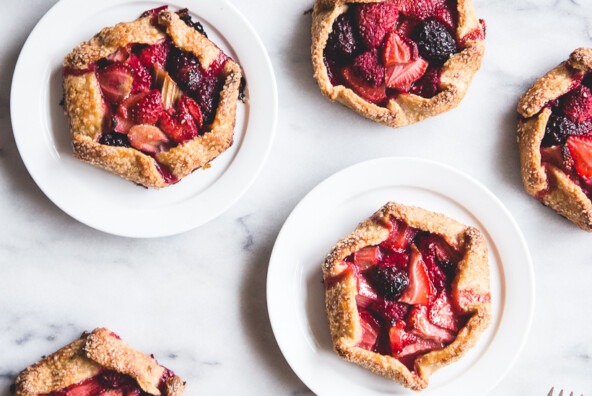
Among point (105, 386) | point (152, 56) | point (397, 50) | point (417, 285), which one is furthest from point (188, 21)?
point (105, 386)

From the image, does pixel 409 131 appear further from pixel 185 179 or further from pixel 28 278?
pixel 28 278

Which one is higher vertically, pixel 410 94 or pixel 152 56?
pixel 152 56

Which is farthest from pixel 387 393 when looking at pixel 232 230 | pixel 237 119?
pixel 237 119

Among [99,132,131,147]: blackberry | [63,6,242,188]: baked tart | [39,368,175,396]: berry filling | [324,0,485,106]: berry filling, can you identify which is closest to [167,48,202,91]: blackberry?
[63,6,242,188]: baked tart

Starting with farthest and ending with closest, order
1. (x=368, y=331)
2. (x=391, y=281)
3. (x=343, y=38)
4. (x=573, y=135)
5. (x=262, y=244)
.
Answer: (x=262, y=244)
(x=573, y=135)
(x=343, y=38)
(x=368, y=331)
(x=391, y=281)

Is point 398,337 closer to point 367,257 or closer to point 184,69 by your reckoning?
point 367,257

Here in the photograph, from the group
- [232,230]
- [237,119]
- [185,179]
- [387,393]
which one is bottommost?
[387,393]

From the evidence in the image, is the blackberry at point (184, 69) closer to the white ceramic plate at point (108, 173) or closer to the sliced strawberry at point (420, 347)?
the white ceramic plate at point (108, 173)
